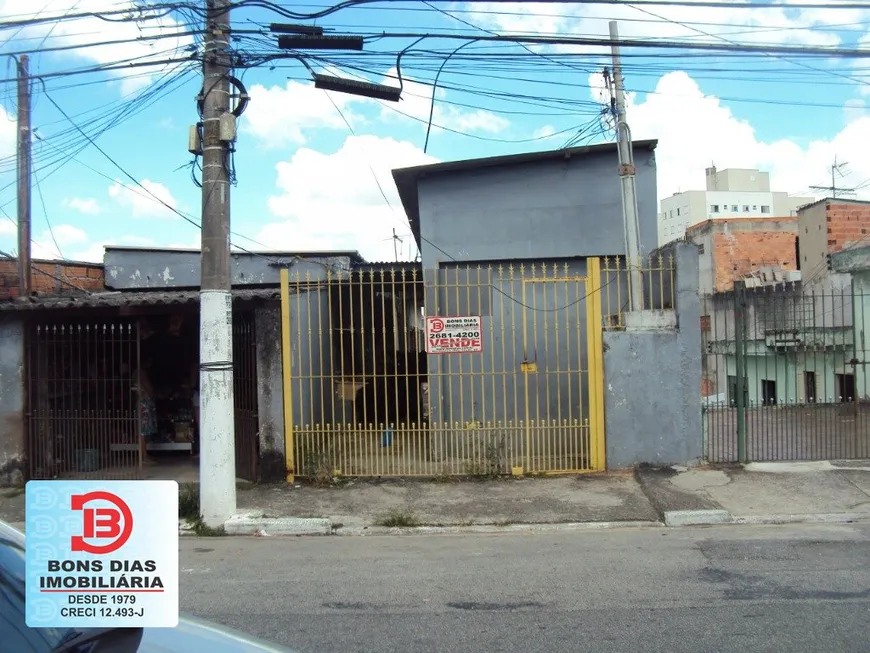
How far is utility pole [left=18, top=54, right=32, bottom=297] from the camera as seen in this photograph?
11703 mm

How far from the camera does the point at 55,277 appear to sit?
45.6ft

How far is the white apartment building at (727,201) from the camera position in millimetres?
59906

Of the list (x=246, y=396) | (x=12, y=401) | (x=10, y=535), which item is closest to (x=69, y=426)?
(x=12, y=401)

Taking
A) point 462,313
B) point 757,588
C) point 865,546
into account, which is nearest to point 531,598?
point 757,588

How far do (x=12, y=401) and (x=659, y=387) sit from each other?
28.6 feet

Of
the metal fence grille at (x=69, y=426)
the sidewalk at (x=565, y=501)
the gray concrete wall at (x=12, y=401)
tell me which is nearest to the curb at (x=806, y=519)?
the sidewalk at (x=565, y=501)

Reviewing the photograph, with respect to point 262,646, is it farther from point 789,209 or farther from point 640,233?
point 789,209

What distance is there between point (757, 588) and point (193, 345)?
10172 millimetres

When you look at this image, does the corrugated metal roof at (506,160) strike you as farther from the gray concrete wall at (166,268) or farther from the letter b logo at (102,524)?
the letter b logo at (102,524)

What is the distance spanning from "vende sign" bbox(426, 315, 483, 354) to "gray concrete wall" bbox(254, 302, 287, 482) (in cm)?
201

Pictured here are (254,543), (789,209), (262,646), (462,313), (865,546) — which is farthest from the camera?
(789,209)

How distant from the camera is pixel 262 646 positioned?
254 centimetres

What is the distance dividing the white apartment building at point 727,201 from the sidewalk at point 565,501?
173ft

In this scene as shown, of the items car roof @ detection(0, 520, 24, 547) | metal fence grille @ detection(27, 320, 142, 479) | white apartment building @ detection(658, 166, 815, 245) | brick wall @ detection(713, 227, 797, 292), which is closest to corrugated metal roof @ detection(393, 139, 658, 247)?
metal fence grille @ detection(27, 320, 142, 479)
